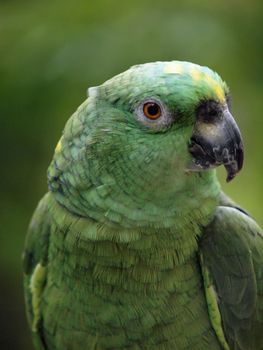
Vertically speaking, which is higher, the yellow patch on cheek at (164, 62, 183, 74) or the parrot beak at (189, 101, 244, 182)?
the yellow patch on cheek at (164, 62, 183, 74)

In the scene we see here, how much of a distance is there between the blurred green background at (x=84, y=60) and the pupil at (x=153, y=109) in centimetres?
123

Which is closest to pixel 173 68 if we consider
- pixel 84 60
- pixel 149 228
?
pixel 149 228

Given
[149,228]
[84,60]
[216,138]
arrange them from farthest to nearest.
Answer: [84,60], [149,228], [216,138]

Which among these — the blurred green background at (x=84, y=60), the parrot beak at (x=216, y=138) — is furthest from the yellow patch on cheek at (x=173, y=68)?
the blurred green background at (x=84, y=60)

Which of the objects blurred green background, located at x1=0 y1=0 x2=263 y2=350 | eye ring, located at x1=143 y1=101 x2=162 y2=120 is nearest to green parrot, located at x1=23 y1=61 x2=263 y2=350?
eye ring, located at x1=143 y1=101 x2=162 y2=120

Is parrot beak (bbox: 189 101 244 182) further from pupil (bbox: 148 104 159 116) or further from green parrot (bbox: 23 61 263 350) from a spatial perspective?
pupil (bbox: 148 104 159 116)

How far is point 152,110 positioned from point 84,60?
4.39 ft

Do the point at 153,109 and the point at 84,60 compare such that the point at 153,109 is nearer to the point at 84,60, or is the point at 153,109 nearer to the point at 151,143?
the point at 151,143

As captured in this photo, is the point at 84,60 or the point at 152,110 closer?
the point at 152,110

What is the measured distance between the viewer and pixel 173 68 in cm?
169

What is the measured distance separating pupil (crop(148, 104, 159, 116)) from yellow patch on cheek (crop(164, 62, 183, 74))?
96 millimetres

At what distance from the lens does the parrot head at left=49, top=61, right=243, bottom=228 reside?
5.45 feet

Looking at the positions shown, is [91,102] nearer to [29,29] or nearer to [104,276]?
[104,276]

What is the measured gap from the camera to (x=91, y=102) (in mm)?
1825
